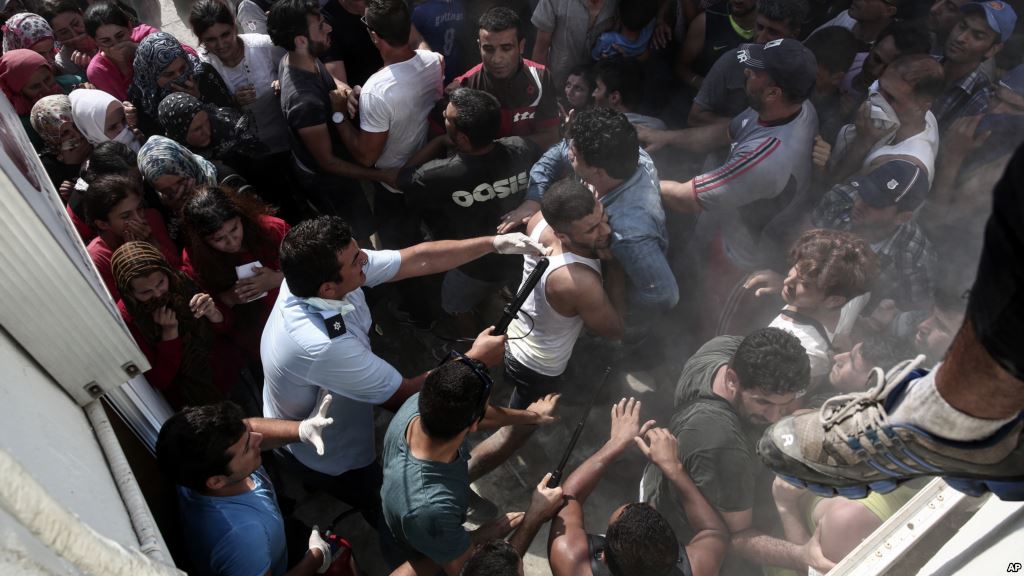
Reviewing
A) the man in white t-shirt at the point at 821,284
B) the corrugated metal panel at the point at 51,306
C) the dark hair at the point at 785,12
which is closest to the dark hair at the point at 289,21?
the corrugated metal panel at the point at 51,306

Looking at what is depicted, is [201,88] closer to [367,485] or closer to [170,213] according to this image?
[170,213]

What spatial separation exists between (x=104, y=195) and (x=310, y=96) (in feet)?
4.36

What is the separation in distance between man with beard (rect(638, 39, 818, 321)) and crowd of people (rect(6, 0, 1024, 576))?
18 mm

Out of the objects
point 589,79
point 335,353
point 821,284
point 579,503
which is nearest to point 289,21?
point 589,79

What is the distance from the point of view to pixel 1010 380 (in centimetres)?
113

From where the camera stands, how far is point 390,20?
12.7ft

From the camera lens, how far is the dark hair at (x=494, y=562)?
222 cm

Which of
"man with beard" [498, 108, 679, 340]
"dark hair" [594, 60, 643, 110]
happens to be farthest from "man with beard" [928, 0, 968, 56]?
"man with beard" [498, 108, 679, 340]

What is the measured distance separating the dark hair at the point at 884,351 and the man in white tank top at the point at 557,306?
1235mm

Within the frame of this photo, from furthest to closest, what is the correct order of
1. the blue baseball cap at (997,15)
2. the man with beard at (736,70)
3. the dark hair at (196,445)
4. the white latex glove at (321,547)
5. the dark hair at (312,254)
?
the man with beard at (736,70)
the blue baseball cap at (997,15)
the white latex glove at (321,547)
the dark hair at (312,254)
the dark hair at (196,445)

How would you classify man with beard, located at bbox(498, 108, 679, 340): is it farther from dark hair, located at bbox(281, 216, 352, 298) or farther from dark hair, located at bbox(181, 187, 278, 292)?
dark hair, located at bbox(181, 187, 278, 292)

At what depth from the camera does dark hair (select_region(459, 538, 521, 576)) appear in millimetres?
2221

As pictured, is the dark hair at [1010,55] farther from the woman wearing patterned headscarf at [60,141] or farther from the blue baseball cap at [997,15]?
the woman wearing patterned headscarf at [60,141]

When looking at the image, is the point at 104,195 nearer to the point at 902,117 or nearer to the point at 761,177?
the point at 761,177
